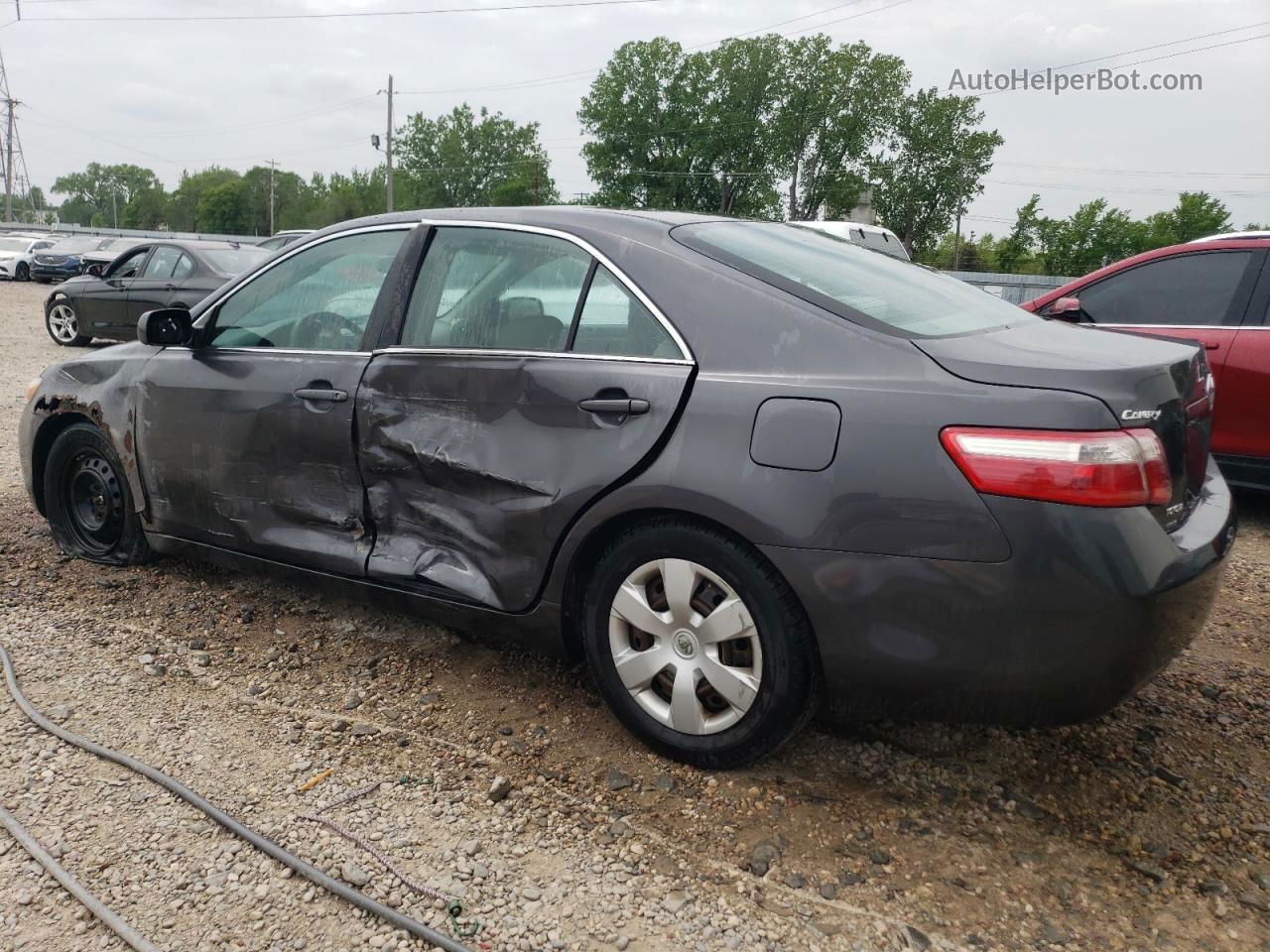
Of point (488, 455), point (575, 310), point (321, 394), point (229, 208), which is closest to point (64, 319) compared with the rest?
point (321, 394)

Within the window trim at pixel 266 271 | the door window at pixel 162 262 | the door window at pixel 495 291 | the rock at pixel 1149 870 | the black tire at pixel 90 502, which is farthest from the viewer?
the door window at pixel 162 262

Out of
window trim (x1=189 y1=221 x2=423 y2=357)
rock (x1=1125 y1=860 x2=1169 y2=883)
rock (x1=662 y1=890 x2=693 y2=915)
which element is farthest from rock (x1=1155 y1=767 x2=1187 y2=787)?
window trim (x1=189 y1=221 x2=423 y2=357)

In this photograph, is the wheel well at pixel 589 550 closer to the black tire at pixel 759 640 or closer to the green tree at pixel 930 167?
the black tire at pixel 759 640

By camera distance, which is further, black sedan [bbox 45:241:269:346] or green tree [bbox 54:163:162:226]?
green tree [bbox 54:163:162:226]

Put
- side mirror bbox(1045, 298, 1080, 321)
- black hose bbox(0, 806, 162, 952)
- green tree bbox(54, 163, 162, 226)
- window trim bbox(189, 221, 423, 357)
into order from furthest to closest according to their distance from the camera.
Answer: green tree bbox(54, 163, 162, 226), side mirror bbox(1045, 298, 1080, 321), window trim bbox(189, 221, 423, 357), black hose bbox(0, 806, 162, 952)

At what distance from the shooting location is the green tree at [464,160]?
91.6 metres

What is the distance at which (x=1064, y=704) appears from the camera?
224 cm

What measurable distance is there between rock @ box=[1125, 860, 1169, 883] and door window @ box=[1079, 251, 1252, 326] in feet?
13.4

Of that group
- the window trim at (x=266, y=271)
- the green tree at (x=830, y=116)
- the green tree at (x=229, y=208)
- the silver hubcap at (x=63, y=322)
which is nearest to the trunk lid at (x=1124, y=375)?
the window trim at (x=266, y=271)

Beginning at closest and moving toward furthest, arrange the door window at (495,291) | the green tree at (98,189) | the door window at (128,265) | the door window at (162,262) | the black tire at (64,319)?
the door window at (495,291), the door window at (162,262), the door window at (128,265), the black tire at (64,319), the green tree at (98,189)

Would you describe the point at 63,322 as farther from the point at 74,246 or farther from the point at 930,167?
Answer: the point at 930,167

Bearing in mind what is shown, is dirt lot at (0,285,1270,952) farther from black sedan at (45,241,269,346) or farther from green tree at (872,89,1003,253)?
green tree at (872,89,1003,253)

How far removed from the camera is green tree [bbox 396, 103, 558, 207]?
3607 inches

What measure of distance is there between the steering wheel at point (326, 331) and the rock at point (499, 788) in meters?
1.51
